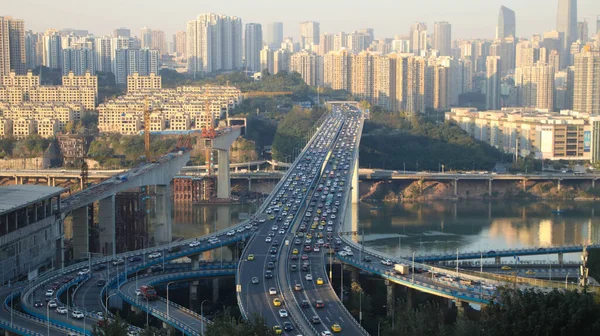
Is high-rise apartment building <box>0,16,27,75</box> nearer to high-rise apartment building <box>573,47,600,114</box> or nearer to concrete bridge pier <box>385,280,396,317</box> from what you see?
high-rise apartment building <box>573,47,600,114</box>

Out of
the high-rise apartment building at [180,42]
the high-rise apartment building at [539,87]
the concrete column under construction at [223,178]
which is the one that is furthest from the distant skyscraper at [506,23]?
the concrete column under construction at [223,178]

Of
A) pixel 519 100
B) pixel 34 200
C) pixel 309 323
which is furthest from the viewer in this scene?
pixel 519 100

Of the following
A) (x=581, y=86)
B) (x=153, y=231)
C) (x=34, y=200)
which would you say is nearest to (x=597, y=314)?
(x=34, y=200)

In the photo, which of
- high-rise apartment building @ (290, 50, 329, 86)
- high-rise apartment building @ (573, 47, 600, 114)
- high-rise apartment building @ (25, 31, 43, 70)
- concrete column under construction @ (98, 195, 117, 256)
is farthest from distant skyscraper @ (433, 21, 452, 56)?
concrete column under construction @ (98, 195, 117, 256)

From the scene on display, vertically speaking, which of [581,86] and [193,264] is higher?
[581,86]

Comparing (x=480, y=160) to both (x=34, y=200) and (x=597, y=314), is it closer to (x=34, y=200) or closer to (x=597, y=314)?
(x=34, y=200)

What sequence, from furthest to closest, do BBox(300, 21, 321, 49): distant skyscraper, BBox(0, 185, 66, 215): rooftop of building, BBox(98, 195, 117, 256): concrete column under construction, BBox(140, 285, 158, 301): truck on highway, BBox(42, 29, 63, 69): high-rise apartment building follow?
BBox(300, 21, 321, 49): distant skyscraper, BBox(42, 29, 63, 69): high-rise apartment building, BBox(98, 195, 117, 256): concrete column under construction, BBox(0, 185, 66, 215): rooftop of building, BBox(140, 285, 158, 301): truck on highway

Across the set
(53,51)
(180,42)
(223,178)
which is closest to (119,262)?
(223,178)
